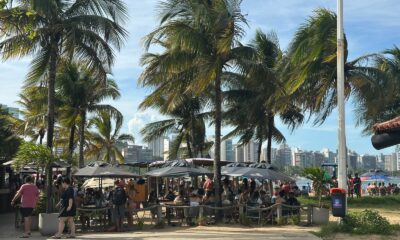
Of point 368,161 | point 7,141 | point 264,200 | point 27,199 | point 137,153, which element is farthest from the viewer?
point 368,161

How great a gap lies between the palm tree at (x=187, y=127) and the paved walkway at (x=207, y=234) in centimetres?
1430

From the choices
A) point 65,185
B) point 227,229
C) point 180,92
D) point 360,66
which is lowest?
point 227,229

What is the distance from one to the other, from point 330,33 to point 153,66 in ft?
26.9

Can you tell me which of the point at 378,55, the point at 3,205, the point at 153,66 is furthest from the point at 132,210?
the point at 378,55

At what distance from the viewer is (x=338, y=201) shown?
13281 millimetres

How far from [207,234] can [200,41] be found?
6725mm

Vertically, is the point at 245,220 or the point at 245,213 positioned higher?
the point at 245,213

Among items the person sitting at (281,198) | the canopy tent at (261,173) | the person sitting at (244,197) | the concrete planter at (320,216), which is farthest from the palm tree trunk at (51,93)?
the concrete planter at (320,216)

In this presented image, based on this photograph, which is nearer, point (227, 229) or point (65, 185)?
point (65, 185)

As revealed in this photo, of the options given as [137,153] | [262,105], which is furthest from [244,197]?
[137,153]

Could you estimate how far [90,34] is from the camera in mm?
17766

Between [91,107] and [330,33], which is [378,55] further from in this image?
[91,107]

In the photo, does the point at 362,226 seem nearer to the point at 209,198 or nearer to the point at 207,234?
the point at 207,234

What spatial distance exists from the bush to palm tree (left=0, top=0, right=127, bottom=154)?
933cm
